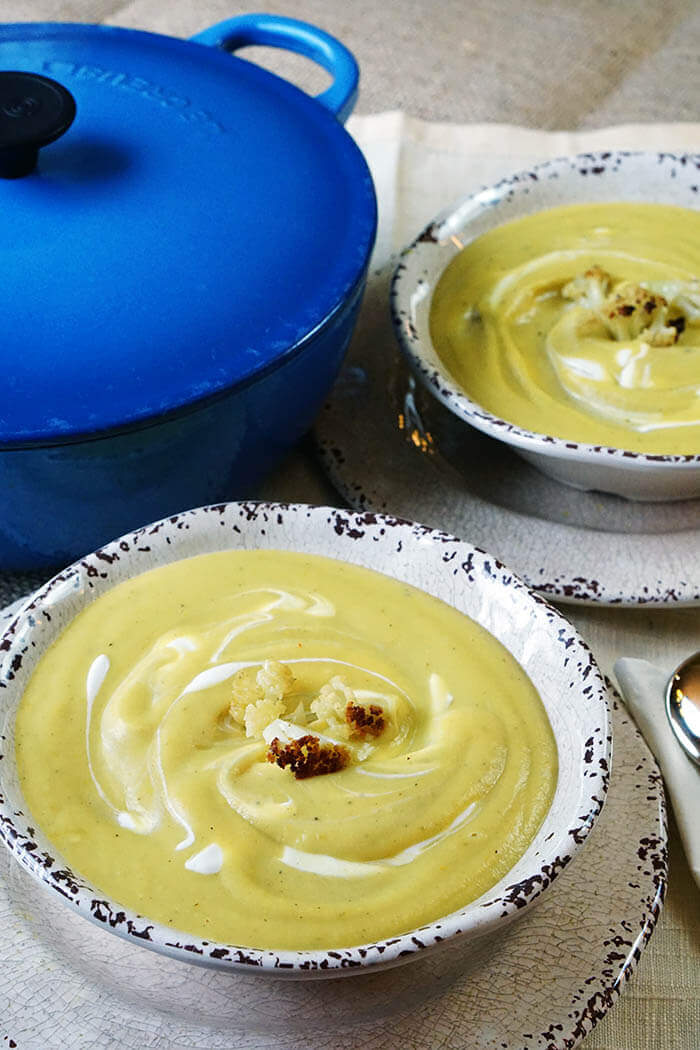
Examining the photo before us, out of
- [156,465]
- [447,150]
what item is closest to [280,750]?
[156,465]

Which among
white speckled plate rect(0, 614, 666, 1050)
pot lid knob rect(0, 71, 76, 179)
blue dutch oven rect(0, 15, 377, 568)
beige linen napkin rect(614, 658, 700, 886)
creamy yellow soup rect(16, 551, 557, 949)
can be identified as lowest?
beige linen napkin rect(614, 658, 700, 886)

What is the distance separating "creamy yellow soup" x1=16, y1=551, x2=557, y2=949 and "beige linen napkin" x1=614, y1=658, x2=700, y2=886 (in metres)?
0.20

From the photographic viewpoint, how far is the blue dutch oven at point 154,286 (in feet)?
4.16

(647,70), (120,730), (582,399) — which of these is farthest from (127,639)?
(647,70)

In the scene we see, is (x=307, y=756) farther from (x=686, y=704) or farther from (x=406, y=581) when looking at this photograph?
(x=686, y=704)

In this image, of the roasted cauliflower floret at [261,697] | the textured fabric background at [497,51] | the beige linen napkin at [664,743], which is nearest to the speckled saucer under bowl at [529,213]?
the beige linen napkin at [664,743]

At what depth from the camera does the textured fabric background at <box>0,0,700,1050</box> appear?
98.4 inches

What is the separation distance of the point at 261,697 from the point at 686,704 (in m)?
0.48

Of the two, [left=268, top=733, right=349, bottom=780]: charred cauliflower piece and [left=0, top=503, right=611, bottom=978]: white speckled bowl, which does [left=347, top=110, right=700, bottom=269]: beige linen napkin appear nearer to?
[left=0, top=503, right=611, bottom=978]: white speckled bowl

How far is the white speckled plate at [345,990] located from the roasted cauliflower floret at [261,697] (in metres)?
0.22

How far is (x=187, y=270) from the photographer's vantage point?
136 centimetres

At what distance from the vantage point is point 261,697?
1125 mm

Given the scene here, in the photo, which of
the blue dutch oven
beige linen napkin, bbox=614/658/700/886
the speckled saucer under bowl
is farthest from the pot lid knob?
beige linen napkin, bbox=614/658/700/886

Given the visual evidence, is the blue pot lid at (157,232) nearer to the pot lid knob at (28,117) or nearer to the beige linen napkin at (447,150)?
the pot lid knob at (28,117)
